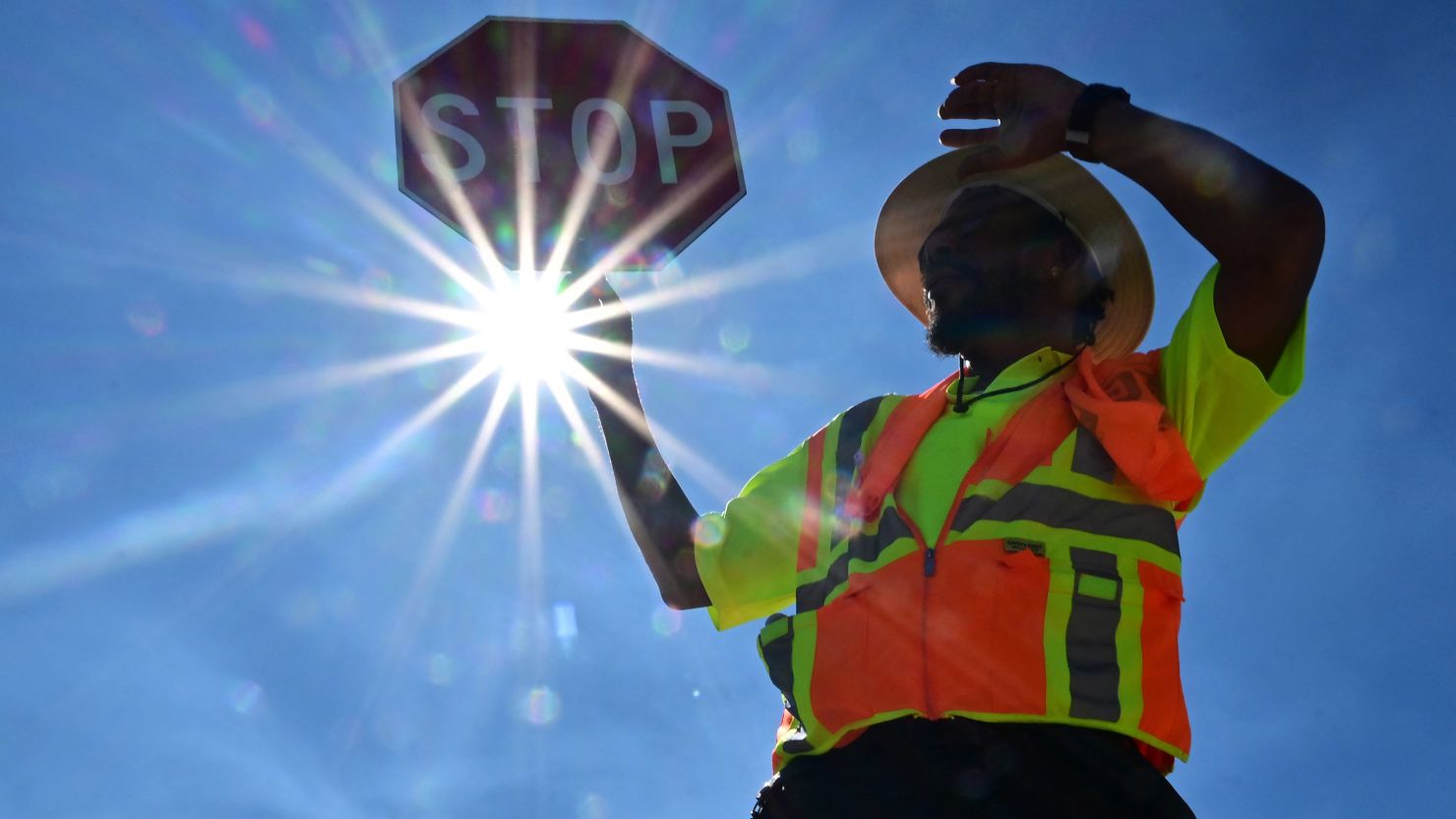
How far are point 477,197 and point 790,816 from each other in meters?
1.54

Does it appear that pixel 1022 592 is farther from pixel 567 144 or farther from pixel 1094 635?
pixel 567 144

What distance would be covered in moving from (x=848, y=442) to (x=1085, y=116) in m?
1.00

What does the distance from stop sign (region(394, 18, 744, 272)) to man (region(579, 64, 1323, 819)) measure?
34 cm

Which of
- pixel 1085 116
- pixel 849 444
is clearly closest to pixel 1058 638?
pixel 849 444

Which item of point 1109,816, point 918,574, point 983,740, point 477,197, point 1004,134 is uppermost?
point 477,197

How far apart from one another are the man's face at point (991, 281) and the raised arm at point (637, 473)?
82cm

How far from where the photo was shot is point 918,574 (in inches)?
105

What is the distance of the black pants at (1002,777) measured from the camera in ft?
8.05

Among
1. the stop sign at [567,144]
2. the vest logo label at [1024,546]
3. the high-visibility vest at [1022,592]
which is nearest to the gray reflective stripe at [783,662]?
the high-visibility vest at [1022,592]

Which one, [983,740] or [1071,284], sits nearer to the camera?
[983,740]

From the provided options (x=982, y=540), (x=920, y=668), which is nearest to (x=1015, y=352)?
(x=982, y=540)

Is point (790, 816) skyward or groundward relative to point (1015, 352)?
groundward

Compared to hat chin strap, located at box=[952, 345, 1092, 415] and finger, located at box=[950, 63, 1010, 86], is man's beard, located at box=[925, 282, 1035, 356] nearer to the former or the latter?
hat chin strap, located at box=[952, 345, 1092, 415]

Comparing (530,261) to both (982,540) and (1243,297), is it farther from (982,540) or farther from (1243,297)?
(1243,297)
